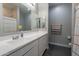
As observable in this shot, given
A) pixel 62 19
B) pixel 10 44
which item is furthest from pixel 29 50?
pixel 62 19

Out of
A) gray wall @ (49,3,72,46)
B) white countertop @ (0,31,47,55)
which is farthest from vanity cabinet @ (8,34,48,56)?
gray wall @ (49,3,72,46)

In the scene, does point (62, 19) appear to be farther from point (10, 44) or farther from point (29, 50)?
point (10, 44)

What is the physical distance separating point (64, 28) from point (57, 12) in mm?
608

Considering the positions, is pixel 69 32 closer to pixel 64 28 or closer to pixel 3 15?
pixel 64 28

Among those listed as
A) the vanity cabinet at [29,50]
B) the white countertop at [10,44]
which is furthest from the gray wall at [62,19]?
the white countertop at [10,44]

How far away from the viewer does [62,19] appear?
2.88 meters

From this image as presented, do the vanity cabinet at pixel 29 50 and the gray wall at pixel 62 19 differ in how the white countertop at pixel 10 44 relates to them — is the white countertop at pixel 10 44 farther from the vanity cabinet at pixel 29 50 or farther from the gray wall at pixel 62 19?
the gray wall at pixel 62 19

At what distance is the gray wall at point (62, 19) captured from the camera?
Result: 8.71ft

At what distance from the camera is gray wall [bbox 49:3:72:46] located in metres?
2.66

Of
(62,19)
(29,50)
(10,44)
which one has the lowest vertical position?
(29,50)

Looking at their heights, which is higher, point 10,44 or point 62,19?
point 62,19

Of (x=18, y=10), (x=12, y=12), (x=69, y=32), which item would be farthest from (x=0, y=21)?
(x=69, y=32)

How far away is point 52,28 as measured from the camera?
3.32 m

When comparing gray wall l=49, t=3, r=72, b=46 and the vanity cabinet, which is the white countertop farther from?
gray wall l=49, t=3, r=72, b=46
